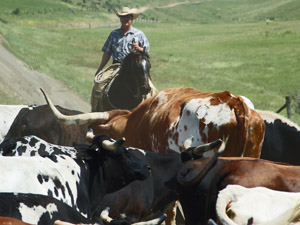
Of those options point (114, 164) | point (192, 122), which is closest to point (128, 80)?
point (192, 122)

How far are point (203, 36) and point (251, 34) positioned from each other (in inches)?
289

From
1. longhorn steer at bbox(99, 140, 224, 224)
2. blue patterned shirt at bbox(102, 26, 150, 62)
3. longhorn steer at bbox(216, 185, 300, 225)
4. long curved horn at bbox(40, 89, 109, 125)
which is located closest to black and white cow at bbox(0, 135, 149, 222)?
longhorn steer at bbox(99, 140, 224, 224)

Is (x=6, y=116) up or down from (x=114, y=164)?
down

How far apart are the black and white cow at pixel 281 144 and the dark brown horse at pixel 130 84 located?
321 centimetres

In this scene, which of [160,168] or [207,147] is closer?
[207,147]

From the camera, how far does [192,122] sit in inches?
328

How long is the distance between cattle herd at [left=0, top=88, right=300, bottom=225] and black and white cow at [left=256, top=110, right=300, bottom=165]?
2cm

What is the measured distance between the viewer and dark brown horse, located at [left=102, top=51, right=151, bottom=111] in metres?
12.4

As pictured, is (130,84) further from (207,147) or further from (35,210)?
(35,210)

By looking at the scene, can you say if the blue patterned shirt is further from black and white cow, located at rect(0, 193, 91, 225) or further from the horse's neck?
black and white cow, located at rect(0, 193, 91, 225)

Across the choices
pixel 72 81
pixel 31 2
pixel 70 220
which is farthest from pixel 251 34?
pixel 70 220

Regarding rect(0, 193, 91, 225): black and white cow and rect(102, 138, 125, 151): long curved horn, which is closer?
rect(0, 193, 91, 225): black and white cow

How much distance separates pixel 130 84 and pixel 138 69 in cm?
47

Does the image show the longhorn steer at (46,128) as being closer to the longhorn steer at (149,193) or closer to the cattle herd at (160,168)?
the cattle herd at (160,168)
